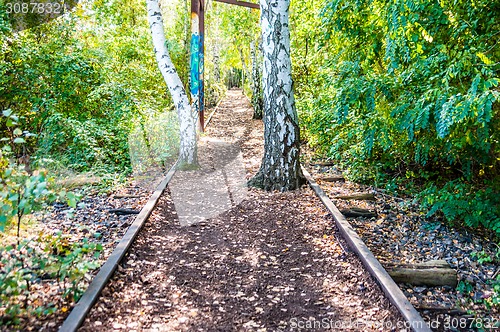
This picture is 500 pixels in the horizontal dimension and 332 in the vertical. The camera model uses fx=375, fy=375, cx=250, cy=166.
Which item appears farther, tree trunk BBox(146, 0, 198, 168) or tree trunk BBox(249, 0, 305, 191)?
tree trunk BBox(146, 0, 198, 168)

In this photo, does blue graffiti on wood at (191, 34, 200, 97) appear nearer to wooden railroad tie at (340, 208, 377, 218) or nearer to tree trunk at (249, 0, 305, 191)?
tree trunk at (249, 0, 305, 191)

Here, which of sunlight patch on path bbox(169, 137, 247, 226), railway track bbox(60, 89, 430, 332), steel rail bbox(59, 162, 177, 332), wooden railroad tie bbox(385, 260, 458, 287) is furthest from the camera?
sunlight patch on path bbox(169, 137, 247, 226)

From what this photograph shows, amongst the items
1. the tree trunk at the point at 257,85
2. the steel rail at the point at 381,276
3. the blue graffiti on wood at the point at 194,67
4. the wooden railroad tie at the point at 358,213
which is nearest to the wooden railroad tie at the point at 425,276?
the steel rail at the point at 381,276

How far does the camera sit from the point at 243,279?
3.56 metres

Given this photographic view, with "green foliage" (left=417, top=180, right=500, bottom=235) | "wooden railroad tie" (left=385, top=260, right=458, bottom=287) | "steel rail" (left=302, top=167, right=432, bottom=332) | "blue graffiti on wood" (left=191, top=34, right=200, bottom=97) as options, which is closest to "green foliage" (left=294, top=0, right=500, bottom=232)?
"green foliage" (left=417, top=180, right=500, bottom=235)

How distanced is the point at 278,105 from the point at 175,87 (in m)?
A: 2.34

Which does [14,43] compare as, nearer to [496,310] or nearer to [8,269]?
[8,269]

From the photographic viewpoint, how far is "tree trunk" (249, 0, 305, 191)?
6082 millimetres

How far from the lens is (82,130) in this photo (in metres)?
6.66

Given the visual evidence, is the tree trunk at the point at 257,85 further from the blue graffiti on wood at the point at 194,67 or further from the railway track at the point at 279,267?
the railway track at the point at 279,267

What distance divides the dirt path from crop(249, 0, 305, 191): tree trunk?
0.87m

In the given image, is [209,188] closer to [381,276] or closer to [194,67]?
[381,276]

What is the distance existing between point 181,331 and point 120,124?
18.3 feet

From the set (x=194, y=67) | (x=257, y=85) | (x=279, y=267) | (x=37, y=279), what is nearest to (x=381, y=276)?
(x=279, y=267)
